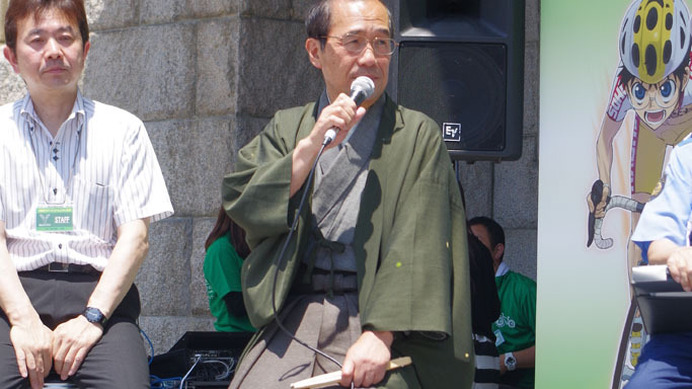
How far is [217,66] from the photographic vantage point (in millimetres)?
5809

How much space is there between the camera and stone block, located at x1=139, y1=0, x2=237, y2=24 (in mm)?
5812

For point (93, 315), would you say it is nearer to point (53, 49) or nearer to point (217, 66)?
point (53, 49)

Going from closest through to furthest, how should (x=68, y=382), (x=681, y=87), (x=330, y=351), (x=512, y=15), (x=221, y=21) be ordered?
(x=330, y=351) → (x=68, y=382) → (x=681, y=87) → (x=512, y=15) → (x=221, y=21)

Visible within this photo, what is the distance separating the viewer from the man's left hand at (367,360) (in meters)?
2.93

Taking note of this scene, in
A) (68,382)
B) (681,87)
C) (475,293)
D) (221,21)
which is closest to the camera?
(68,382)

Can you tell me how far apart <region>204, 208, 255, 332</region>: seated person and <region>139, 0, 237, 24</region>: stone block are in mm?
1341

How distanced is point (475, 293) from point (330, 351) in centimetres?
203

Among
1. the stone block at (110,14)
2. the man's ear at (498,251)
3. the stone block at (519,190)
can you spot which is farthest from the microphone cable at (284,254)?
the stone block at (110,14)

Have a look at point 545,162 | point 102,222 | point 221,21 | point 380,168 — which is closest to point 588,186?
point 545,162

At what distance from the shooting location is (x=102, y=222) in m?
3.60

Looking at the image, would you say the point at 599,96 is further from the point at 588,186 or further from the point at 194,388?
the point at 194,388

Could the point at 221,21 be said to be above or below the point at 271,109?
above

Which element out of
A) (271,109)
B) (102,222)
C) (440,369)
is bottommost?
(440,369)

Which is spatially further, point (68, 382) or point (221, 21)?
point (221, 21)
